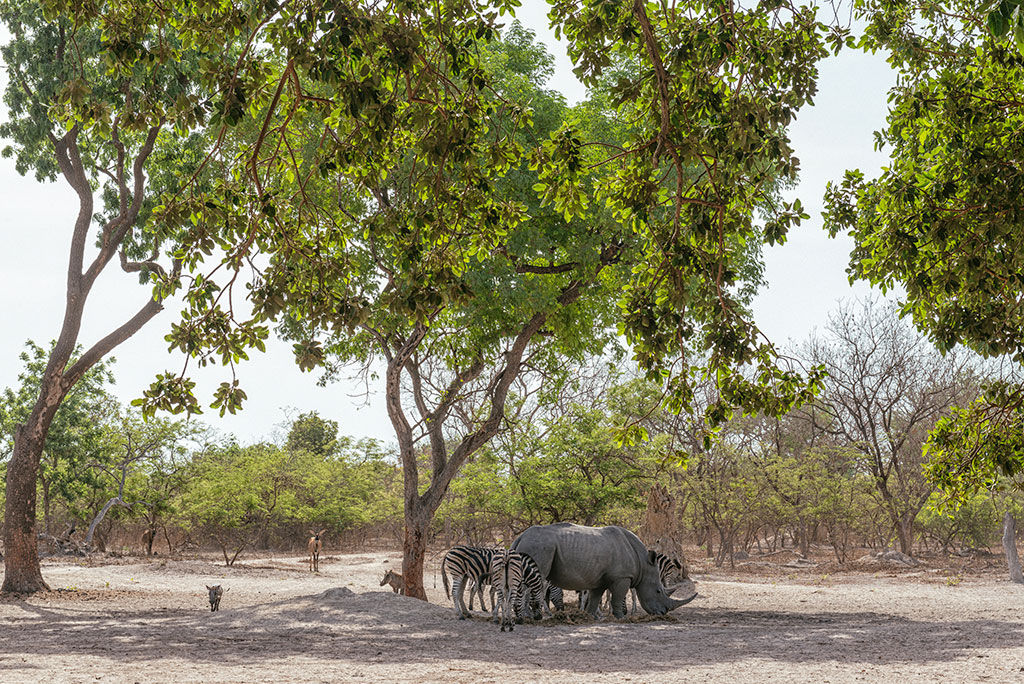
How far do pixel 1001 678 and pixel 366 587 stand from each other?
15.1 m

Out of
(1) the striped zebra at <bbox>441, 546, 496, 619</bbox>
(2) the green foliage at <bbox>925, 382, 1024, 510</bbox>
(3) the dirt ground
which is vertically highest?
(2) the green foliage at <bbox>925, 382, 1024, 510</bbox>

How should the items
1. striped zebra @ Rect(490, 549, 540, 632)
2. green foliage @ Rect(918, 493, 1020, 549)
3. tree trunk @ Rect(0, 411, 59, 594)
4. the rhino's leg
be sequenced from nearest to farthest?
striped zebra @ Rect(490, 549, 540, 632) → the rhino's leg → tree trunk @ Rect(0, 411, 59, 594) → green foliage @ Rect(918, 493, 1020, 549)

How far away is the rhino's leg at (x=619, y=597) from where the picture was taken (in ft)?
45.5

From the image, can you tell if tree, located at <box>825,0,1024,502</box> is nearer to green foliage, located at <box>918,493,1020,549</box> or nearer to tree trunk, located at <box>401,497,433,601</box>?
tree trunk, located at <box>401,497,433,601</box>

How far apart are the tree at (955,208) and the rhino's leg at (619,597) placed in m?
7.06

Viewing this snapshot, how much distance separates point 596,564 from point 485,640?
3.16 m

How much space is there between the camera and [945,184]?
575cm

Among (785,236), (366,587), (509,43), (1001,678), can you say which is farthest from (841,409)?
(785,236)

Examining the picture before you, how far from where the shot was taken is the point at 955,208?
19.6 feet

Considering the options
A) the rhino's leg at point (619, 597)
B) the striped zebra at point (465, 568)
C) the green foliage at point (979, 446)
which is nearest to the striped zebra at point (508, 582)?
the striped zebra at point (465, 568)

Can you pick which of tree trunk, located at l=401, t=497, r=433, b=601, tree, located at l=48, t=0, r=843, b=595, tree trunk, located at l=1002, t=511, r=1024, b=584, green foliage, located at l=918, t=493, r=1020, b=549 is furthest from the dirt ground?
green foliage, located at l=918, t=493, r=1020, b=549

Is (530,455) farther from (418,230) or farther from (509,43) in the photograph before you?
(418,230)

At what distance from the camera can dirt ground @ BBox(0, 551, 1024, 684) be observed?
27.3ft

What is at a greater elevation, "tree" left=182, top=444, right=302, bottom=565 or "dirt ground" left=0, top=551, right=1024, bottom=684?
"tree" left=182, top=444, right=302, bottom=565
